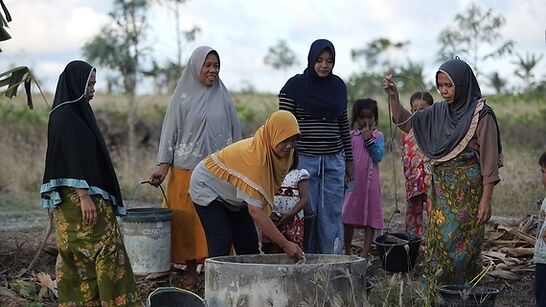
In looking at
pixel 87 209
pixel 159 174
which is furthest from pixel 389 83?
pixel 87 209

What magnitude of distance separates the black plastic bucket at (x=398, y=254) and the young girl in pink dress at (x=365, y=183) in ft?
2.54

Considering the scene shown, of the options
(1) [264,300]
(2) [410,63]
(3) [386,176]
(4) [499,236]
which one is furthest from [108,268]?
(2) [410,63]

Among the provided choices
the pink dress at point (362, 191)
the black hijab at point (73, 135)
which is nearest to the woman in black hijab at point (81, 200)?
the black hijab at point (73, 135)

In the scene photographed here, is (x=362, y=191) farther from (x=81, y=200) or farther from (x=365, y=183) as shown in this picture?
(x=81, y=200)

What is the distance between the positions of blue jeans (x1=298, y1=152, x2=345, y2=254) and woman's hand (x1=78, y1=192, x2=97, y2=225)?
207 centimetres

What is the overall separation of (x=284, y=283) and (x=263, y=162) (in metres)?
0.77

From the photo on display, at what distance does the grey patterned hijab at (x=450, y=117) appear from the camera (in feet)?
19.7

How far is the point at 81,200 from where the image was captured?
5480mm

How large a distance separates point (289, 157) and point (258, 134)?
0.78 ft

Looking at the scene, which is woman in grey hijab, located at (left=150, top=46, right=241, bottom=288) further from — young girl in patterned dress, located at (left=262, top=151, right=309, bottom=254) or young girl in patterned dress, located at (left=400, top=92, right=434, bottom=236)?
young girl in patterned dress, located at (left=400, top=92, right=434, bottom=236)

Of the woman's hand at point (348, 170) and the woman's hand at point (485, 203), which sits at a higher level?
the woman's hand at point (348, 170)

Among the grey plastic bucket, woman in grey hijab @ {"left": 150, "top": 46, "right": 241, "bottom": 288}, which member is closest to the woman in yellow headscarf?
the grey plastic bucket

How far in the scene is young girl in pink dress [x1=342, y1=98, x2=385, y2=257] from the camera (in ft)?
26.5

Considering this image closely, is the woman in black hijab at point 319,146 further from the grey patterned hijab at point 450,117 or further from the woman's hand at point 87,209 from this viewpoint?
the woman's hand at point 87,209
